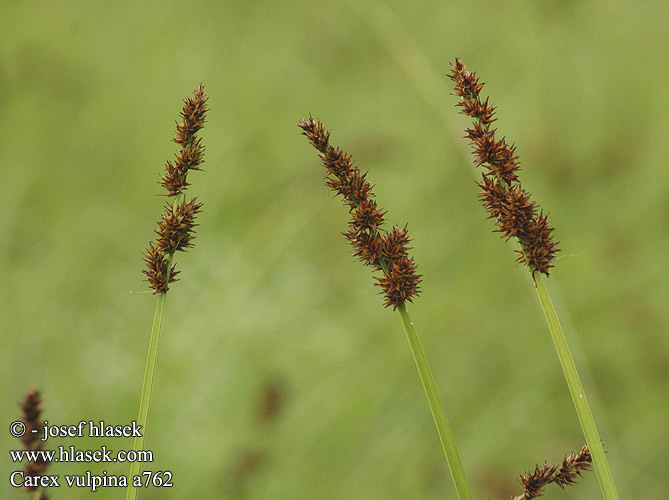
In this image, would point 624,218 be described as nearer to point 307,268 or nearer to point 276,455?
point 307,268

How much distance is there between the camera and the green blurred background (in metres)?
2.20

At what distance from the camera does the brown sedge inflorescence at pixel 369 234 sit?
66cm

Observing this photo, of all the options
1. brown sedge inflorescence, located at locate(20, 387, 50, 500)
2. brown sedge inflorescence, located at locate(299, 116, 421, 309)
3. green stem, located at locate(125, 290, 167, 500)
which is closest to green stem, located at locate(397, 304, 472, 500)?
brown sedge inflorescence, located at locate(299, 116, 421, 309)

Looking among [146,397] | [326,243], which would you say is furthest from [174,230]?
[326,243]

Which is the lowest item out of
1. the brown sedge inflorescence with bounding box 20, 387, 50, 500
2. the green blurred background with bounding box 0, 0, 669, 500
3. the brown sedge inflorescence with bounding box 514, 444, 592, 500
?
the brown sedge inflorescence with bounding box 514, 444, 592, 500

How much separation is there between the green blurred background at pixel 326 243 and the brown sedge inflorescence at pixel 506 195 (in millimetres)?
1086

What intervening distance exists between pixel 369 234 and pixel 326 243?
104 inches

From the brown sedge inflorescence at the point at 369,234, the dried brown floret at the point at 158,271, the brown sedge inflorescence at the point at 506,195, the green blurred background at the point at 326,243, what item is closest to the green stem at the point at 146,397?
the dried brown floret at the point at 158,271

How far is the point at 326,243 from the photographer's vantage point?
3.31 m

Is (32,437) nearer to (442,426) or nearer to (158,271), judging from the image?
(158,271)

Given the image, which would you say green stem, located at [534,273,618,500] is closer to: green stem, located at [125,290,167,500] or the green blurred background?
green stem, located at [125,290,167,500]

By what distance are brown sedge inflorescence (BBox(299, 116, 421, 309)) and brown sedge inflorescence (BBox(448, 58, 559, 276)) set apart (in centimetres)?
10

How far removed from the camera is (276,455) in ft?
6.64

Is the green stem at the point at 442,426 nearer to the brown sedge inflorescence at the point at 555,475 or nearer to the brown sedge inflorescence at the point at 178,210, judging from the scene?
the brown sedge inflorescence at the point at 555,475
